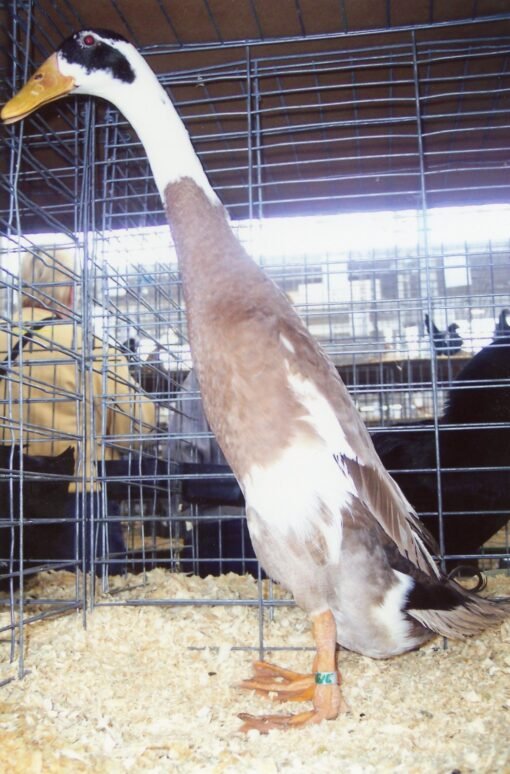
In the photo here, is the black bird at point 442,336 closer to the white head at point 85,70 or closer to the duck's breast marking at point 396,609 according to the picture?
the duck's breast marking at point 396,609

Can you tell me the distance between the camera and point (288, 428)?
1.83m

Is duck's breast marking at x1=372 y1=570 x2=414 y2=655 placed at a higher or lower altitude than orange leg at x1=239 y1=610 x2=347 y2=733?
higher

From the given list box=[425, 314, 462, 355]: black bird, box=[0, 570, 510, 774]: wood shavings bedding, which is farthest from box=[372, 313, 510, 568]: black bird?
box=[0, 570, 510, 774]: wood shavings bedding

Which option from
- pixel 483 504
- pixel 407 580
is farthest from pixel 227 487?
pixel 407 580

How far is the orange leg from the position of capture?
173 centimetres

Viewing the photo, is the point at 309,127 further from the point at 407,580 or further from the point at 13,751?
the point at 13,751

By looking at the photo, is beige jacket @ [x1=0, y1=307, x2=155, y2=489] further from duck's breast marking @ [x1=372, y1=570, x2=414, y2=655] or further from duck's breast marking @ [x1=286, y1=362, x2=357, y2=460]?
duck's breast marking @ [x1=372, y1=570, x2=414, y2=655]

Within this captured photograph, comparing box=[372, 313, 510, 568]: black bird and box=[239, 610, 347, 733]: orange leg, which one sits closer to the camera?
box=[239, 610, 347, 733]: orange leg

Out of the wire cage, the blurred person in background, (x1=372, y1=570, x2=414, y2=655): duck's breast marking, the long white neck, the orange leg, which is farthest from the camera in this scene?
the blurred person in background

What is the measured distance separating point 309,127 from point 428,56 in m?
0.80

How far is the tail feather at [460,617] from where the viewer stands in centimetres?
203

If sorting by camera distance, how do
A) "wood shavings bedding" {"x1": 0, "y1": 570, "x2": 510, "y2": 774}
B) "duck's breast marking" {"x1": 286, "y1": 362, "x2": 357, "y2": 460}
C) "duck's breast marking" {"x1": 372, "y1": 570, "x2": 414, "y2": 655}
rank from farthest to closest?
1. "duck's breast marking" {"x1": 372, "y1": 570, "x2": 414, "y2": 655}
2. "duck's breast marking" {"x1": 286, "y1": 362, "x2": 357, "y2": 460}
3. "wood shavings bedding" {"x1": 0, "y1": 570, "x2": 510, "y2": 774}

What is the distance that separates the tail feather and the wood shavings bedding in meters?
0.12

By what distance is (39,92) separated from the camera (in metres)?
2.22
